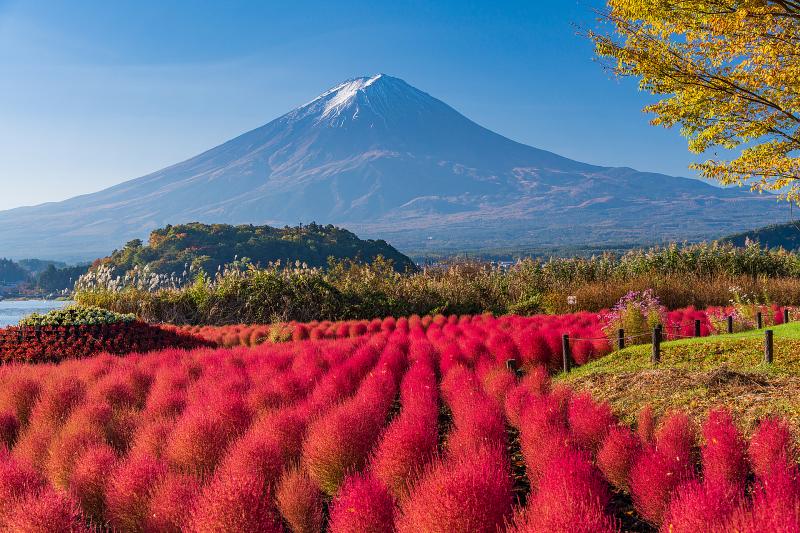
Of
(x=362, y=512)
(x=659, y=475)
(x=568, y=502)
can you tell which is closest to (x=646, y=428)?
(x=659, y=475)

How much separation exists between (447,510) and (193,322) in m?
17.3

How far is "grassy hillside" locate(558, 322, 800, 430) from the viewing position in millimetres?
6492

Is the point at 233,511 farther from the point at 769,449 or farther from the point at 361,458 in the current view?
the point at 769,449

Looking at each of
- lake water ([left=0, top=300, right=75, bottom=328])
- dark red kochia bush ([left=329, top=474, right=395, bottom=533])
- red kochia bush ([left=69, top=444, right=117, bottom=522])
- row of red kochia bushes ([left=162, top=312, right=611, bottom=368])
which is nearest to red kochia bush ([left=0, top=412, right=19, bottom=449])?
red kochia bush ([left=69, top=444, right=117, bottom=522])

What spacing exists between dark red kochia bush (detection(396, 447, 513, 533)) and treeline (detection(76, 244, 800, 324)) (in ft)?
46.2

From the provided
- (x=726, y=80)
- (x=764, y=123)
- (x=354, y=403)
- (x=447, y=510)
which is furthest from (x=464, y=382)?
Result: (x=764, y=123)

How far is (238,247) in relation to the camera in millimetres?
48125

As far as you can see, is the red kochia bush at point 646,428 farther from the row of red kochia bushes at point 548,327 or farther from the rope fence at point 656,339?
the row of red kochia bushes at point 548,327

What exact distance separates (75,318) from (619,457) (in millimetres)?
12368

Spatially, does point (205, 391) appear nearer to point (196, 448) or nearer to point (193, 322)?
point (196, 448)

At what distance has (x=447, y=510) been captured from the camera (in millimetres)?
3408

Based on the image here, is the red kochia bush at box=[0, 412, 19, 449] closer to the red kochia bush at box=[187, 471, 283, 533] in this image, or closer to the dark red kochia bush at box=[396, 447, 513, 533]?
the red kochia bush at box=[187, 471, 283, 533]

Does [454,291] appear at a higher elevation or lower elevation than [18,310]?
higher

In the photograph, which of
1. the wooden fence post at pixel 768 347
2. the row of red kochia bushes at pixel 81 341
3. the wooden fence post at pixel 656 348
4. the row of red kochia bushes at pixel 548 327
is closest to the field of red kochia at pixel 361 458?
the wooden fence post at pixel 656 348
